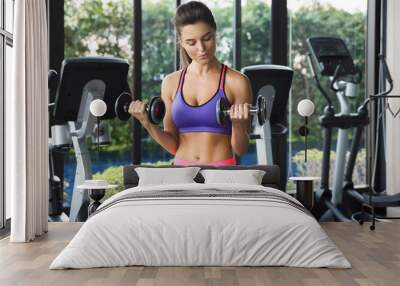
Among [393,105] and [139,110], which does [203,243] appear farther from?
[393,105]

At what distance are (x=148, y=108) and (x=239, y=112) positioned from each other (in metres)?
0.89

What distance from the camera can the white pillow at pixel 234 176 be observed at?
566cm

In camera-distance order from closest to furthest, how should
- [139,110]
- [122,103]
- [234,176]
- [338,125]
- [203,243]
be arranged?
[203,243]
[234,176]
[139,110]
[122,103]
[338,125]

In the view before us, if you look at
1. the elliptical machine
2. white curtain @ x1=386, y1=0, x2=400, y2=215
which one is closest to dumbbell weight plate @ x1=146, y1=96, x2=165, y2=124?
the elliptical machine

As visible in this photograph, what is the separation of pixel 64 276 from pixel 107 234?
403 millimetres

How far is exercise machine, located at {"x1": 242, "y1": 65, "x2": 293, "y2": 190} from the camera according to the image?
641 cm

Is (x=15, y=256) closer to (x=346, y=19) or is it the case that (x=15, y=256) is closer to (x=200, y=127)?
(x=200, y=127)

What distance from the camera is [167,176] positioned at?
18.7 feet

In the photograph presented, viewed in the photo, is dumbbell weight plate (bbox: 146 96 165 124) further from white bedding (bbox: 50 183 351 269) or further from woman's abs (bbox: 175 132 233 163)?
white bedding (bbox: 50 183 351 269)

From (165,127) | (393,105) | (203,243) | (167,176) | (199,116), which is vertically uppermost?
(393,105)

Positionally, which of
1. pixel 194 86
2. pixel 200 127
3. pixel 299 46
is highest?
pixel 299 46

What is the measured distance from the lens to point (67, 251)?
4.11m

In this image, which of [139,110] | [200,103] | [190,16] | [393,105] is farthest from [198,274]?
[393,105]

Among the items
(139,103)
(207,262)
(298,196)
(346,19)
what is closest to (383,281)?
(207,262)
